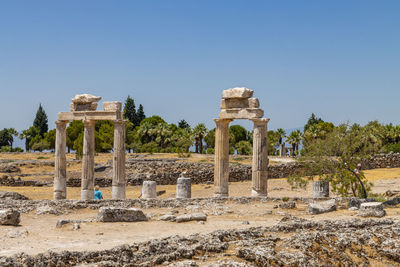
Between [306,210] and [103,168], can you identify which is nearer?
[306,210]

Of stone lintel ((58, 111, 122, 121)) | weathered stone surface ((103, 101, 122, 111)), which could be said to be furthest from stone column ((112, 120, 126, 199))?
weathered stone surface ((103, 101, 122, 111))

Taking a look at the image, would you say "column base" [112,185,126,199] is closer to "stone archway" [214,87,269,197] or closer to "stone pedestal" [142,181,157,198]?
"stone pedestal" [142,181,157,198]

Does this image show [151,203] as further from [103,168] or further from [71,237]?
[103,168]

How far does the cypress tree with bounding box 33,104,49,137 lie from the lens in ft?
342

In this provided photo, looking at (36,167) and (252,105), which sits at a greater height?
(252,105)

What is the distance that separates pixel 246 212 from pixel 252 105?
5668 millimetres

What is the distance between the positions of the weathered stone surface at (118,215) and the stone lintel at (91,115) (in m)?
8.33

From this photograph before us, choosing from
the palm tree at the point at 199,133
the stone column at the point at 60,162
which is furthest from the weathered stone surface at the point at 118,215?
the palm tree at the point at 199,133

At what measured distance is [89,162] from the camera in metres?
26.5

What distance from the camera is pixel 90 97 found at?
1030 inches

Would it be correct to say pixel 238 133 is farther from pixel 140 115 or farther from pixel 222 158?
pixel 222 158

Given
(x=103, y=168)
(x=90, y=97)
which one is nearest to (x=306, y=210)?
(x=90, y=97)

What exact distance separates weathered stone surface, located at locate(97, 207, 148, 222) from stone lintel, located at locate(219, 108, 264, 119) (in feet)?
27.5

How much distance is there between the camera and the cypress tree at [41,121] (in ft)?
342
